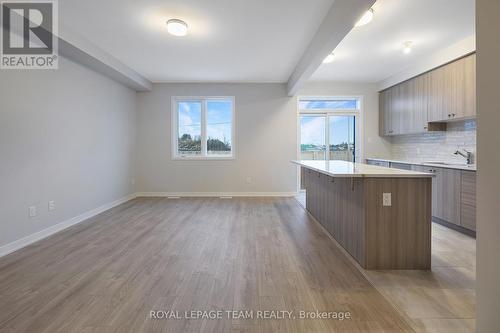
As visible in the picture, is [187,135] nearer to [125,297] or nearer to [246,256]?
[246,256]

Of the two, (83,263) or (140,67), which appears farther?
(140,67)

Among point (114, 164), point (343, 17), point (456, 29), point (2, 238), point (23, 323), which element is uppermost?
point (456, 29)

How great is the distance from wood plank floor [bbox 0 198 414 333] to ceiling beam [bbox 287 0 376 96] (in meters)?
2.39

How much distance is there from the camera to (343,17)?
2691 mm

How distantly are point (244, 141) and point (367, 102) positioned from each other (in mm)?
3104

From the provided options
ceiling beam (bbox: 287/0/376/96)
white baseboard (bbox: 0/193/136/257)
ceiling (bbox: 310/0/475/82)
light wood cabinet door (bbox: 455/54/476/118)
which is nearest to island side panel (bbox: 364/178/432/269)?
ceiling beam (bbox: 287/0/376/96)

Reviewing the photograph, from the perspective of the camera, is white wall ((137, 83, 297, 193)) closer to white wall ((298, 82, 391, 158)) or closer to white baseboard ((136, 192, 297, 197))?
white baseboard ((136, 192, 297, 197))

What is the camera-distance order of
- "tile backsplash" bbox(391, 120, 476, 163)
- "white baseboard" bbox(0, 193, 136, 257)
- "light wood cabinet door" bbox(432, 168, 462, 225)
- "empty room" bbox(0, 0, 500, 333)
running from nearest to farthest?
"empty room" bbox(0, 0, 500, 333)
"white baseboard" bbox(0, 193, 136, 257)
"light wood cabinet door" bbox(432, 168, 462, 225)
"tile backsplash" bbox(391, 120, 476, 163)

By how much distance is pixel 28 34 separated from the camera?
10.4 feet

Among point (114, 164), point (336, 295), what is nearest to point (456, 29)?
point (336, 295)

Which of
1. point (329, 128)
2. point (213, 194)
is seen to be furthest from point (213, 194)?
point (329, 128)

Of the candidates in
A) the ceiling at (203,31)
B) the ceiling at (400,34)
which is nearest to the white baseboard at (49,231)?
the ceiling at (203,31)

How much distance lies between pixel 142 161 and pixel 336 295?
18.0 ft

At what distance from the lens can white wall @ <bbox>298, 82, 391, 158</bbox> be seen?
6.24m
